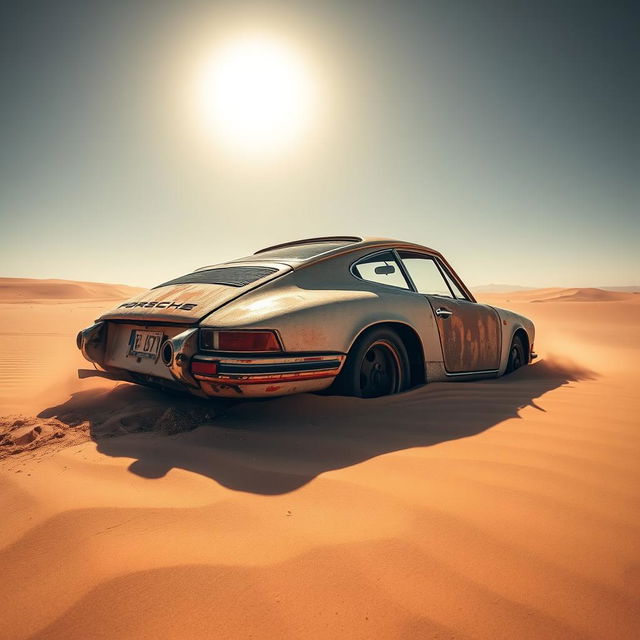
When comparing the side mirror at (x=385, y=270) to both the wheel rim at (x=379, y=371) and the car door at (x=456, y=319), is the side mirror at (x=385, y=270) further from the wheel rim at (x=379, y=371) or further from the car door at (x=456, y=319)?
the wheel rim at (x=379, y=371)

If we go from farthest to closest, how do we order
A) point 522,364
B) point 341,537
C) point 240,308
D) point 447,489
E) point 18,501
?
point 522,364 → point 240,308 → point 447,489 → point 18,501 → point 341,537

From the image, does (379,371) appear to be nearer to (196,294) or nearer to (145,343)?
(196,294)

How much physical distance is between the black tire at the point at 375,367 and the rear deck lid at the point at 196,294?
2.58 ft

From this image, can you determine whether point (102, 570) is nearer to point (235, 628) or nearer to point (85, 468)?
point (235, 628)

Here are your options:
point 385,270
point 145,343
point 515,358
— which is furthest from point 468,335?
point 145,343

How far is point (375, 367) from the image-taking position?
10.6 ft

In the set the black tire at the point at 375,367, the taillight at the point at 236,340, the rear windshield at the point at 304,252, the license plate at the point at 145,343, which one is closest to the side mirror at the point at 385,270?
the rear windshield at the point at 304,252

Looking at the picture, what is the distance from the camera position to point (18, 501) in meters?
1.68

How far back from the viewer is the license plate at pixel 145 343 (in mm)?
2792

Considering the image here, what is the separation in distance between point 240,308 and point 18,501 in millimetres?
1377

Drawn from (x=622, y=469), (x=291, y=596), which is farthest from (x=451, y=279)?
(x=291, y=596)

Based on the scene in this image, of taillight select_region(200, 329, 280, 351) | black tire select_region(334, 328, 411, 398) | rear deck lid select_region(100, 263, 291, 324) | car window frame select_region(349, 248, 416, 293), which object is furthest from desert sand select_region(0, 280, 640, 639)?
car window frame select_region(349, 248, 416, 293)

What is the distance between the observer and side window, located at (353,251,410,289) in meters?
3.36

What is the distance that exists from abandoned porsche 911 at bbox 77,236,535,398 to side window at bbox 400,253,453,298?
0.01 meters
